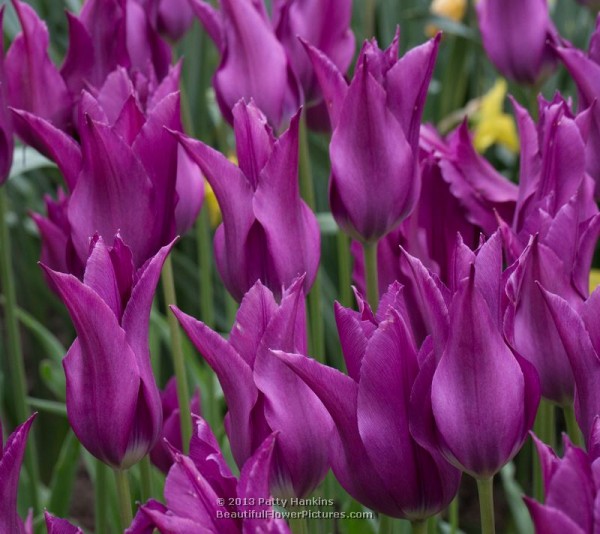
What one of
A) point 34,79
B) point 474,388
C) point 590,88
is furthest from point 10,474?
point 590,88

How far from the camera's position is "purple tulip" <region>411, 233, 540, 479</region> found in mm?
639

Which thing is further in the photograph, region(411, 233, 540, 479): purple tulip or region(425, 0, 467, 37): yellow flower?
region(425, 0, 467, 37): yellow flower

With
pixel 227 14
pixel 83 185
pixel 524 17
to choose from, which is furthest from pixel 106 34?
pixel 524 17

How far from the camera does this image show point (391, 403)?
65 cm

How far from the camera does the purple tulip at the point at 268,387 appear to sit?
68cm

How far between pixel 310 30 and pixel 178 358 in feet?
1.11

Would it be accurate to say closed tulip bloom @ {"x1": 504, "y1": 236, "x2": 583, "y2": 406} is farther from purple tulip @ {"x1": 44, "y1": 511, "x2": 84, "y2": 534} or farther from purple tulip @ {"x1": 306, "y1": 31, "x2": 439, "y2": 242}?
purple tulip @ {"x1": 44, "y1": 511, "x2": 84, "y2": 534}

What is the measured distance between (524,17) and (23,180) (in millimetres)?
1397

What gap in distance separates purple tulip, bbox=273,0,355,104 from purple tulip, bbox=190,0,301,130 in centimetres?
4

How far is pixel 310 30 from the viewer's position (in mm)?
1142

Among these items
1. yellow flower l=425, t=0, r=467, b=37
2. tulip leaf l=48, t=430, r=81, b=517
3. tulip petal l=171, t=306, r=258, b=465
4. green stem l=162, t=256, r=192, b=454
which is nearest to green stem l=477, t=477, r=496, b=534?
tulip petal l=171, t=306, r=258, b=465

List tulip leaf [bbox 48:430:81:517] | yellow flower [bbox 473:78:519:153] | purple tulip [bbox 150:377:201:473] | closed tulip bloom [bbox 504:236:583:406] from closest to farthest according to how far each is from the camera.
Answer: closed tulip bloom [bbox 504:236:583:406] < purple tulip [bbox 150:377:201:473] < tulip leaf [bbox 48:430:81:517] < yellow flower [bbox 473:78:519:153]

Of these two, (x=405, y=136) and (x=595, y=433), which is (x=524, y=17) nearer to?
(x=405, y=136)

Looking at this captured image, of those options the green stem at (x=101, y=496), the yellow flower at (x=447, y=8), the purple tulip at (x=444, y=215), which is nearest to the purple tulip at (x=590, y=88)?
the purple tulip at (x=444, y=215)
